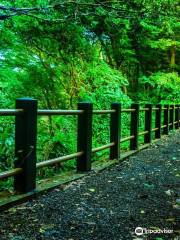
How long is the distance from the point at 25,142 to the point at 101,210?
114cm

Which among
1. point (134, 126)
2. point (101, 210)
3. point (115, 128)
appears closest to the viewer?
point (101, 210)

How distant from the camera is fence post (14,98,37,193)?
15.8 ft

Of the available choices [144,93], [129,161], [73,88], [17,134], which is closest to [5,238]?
[17,134]

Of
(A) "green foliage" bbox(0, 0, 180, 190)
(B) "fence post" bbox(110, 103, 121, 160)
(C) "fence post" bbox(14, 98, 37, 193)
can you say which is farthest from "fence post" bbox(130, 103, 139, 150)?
(C) "fence post" bbox(14, 98, 37, 193)

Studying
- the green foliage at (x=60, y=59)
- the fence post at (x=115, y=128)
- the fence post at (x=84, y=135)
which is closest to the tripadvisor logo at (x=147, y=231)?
the fence post at (x=84, y=135)

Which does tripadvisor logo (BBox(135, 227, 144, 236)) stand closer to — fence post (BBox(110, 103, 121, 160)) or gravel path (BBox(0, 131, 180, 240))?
gravel path (BBox(0, 131, 180, 240))

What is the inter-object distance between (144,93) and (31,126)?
19843 millimetres

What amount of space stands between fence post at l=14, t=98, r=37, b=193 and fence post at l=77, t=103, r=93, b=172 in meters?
1.75

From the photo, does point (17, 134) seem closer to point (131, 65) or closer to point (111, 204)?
point (111, 204)

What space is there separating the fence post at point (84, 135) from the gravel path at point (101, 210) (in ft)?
0.74

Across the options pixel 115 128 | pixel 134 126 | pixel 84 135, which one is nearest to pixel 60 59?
pixel 134 126

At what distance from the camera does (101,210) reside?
4.56 meters

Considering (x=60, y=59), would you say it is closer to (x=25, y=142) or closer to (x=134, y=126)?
(x=134, y=126)

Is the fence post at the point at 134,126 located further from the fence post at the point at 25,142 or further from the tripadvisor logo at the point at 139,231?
the tripadvisor logo at the point at 139,231
